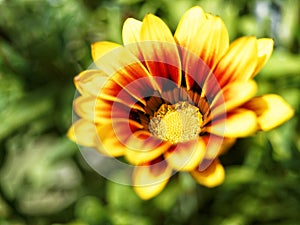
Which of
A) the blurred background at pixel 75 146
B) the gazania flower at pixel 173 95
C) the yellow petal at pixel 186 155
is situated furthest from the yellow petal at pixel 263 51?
the blurred background at pixel 75 146

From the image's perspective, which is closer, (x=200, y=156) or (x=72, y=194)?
(x=200, y=156)

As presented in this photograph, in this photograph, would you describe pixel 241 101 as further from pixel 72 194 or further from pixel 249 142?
pixel 72 194

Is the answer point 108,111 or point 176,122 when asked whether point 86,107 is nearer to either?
point 108,111

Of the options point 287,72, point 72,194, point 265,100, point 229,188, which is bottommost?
point 72,194

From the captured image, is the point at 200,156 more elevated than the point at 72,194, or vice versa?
the point at 200,156

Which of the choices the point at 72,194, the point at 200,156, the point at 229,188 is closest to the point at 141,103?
the point at 200,156

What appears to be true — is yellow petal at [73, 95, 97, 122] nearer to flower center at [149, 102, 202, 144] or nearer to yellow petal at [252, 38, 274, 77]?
flower center at [149, 102, 202, 144]

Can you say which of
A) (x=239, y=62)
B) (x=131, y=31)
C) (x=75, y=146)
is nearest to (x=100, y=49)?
(x=131, y=31)
